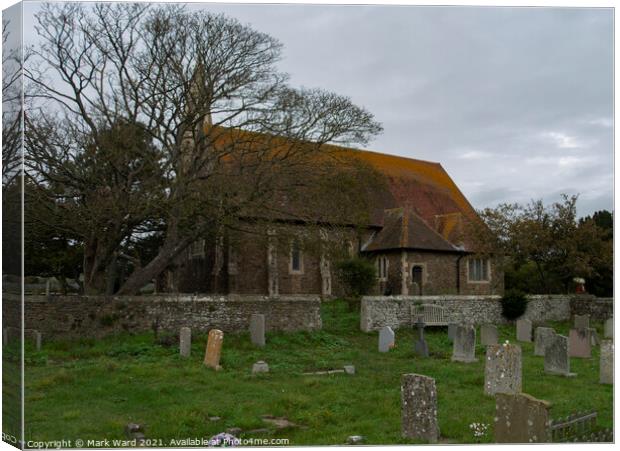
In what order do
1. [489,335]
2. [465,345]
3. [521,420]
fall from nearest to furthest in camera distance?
[521,420] < [465,345] < [489,335]

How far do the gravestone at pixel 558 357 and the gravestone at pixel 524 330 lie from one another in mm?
6286

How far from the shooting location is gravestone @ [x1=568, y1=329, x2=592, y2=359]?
15.1 m

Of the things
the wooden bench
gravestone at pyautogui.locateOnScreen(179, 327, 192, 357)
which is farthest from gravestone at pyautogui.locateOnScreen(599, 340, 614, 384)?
the wooden bench

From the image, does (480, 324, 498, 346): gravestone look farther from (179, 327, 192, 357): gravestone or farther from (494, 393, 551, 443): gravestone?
(494, 393, 551, 443): gravestone

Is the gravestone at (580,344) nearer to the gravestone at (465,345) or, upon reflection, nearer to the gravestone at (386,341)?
the gravestone at (465,345)

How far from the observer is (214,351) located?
13258mm

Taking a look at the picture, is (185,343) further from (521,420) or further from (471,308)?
(471,308)

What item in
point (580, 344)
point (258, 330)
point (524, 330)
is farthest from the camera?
point (524, 330)

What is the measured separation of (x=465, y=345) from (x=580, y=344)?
2862 mm

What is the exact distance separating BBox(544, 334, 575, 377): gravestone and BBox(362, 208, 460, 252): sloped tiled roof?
14.1 meters

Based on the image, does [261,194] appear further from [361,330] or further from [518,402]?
[518,402]

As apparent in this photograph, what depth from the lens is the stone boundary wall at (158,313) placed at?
15.4 meters

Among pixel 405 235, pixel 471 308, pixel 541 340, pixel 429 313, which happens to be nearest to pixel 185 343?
pixel 541 340

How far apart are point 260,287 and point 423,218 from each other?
8142mm
